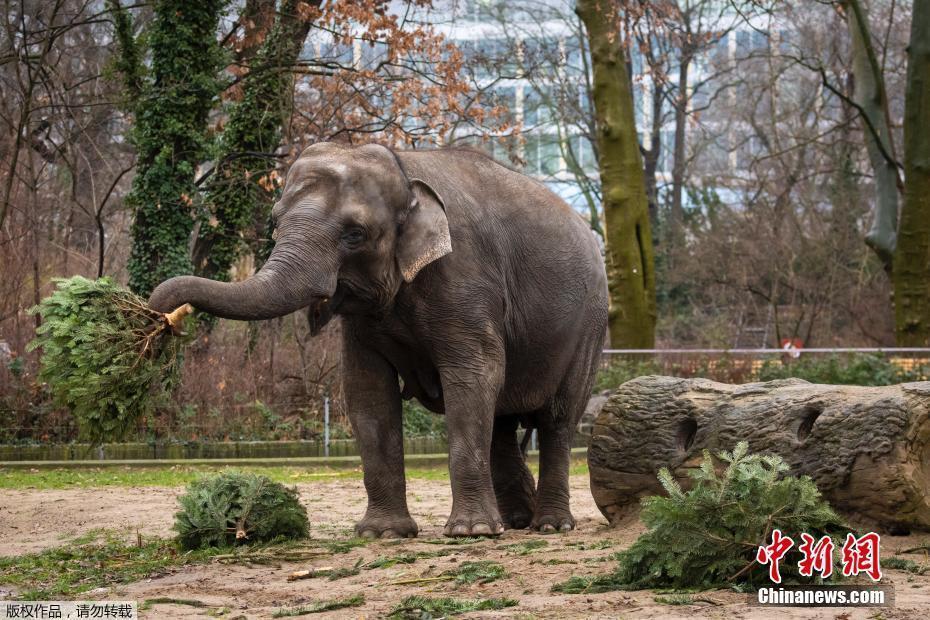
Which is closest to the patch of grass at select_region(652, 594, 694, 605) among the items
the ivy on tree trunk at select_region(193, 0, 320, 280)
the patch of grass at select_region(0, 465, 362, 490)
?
the patch of grass at select_region(0, 465, 362, 490)

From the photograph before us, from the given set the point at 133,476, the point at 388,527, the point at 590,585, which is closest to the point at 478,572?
the point at 590,585

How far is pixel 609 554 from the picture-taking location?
7867 mm

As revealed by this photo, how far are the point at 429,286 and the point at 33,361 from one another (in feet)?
36.1

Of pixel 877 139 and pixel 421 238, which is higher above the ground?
pixel 877 139

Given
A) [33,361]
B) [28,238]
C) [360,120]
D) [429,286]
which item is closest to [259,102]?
[360,120]

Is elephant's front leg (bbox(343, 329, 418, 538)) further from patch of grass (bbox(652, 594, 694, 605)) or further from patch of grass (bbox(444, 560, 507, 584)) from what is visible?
patch of grass (bbox(652, 594, 694, 605))

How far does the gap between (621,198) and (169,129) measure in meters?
7.58

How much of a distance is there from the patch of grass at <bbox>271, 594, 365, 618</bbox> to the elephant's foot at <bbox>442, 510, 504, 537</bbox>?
2316 millimetres

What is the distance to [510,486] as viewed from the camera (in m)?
10.4

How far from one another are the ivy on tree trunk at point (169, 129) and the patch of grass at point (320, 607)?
14349mm

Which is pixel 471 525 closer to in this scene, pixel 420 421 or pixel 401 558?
pixel 401 558

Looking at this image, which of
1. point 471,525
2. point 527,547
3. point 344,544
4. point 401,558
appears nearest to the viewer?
point 401,558

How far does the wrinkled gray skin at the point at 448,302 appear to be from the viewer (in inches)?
329

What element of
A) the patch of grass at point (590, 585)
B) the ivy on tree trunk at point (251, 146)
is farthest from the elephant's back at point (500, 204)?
the ivy on tree trunk at point (251, 146)
